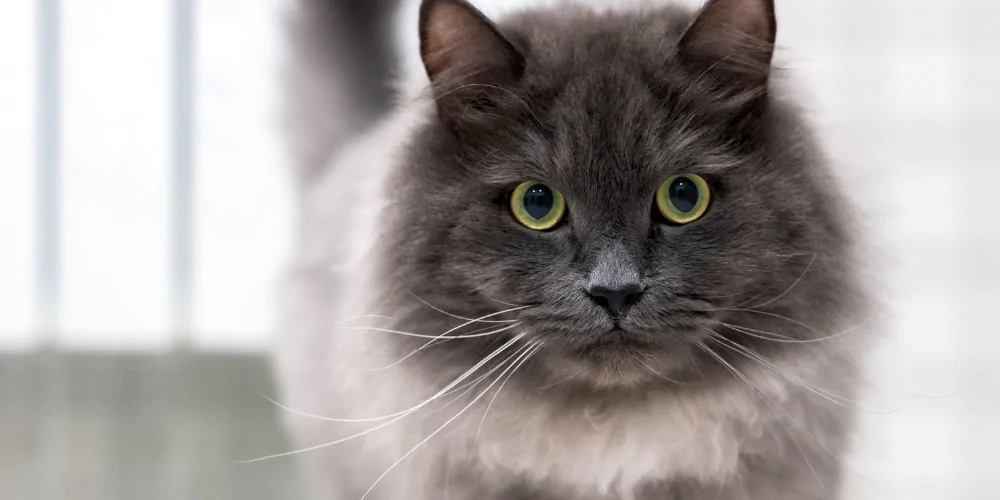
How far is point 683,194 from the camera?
3.40 feet

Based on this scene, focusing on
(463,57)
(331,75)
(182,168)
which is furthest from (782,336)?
(182,168)

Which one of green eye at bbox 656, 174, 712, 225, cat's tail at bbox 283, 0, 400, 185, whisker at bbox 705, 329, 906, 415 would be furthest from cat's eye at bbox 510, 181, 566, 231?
cat's tail at bbox 283, 0, 400, 185

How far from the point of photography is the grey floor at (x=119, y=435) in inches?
63.2

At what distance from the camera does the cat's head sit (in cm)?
100

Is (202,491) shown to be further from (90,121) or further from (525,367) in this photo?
(525,367)

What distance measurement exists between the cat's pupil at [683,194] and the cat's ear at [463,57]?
25 cm

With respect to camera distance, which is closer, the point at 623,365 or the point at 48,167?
the point at 623,365

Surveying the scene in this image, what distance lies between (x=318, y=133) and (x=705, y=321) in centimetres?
97

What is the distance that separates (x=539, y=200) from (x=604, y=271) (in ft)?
0.49

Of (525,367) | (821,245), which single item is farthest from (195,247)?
(821,245)

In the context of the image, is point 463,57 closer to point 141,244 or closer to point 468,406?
point 468,406

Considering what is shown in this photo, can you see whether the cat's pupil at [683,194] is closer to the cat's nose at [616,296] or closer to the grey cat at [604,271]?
the grey cat at [604,271]

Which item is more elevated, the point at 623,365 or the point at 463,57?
the point at 463,57

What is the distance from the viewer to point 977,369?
140cm
